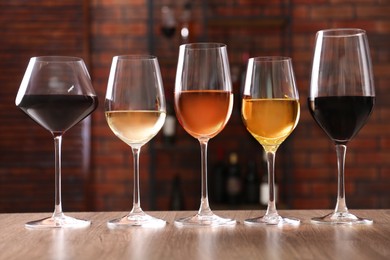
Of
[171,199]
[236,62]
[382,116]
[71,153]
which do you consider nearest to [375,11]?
[382,116]

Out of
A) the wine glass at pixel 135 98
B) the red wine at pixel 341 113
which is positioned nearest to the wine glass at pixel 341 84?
the red wine at pixel 341 113

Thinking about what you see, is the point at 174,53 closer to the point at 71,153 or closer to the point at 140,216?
the point at 71,153

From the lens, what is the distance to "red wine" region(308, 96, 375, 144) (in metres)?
0.95

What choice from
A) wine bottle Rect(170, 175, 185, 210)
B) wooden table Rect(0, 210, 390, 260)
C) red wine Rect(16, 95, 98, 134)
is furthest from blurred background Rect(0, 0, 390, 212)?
wooden table Rect(0, 210, 390, 260)

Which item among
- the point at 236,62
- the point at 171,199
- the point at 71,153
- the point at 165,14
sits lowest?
the point at 171,199

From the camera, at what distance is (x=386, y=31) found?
359 centimetres

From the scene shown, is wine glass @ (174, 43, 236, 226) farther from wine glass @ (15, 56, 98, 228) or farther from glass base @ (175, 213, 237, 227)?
wine glass @ (15, 56, 98, 228)

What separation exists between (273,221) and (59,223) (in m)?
0.29

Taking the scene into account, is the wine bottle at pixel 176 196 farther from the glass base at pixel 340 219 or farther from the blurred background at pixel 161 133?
the glass base at pixel 340 219

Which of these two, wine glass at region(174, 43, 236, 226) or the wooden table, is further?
wine glass at region(174, 43, 236, 226)

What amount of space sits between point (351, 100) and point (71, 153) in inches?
109

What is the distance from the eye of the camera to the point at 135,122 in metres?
0.96

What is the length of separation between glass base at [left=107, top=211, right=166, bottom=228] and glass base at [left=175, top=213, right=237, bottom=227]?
28 mm

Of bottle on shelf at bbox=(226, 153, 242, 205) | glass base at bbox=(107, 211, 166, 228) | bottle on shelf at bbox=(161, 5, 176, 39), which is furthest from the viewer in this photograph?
bottle on shelf at bbox=(161, 5, 176, 39)
